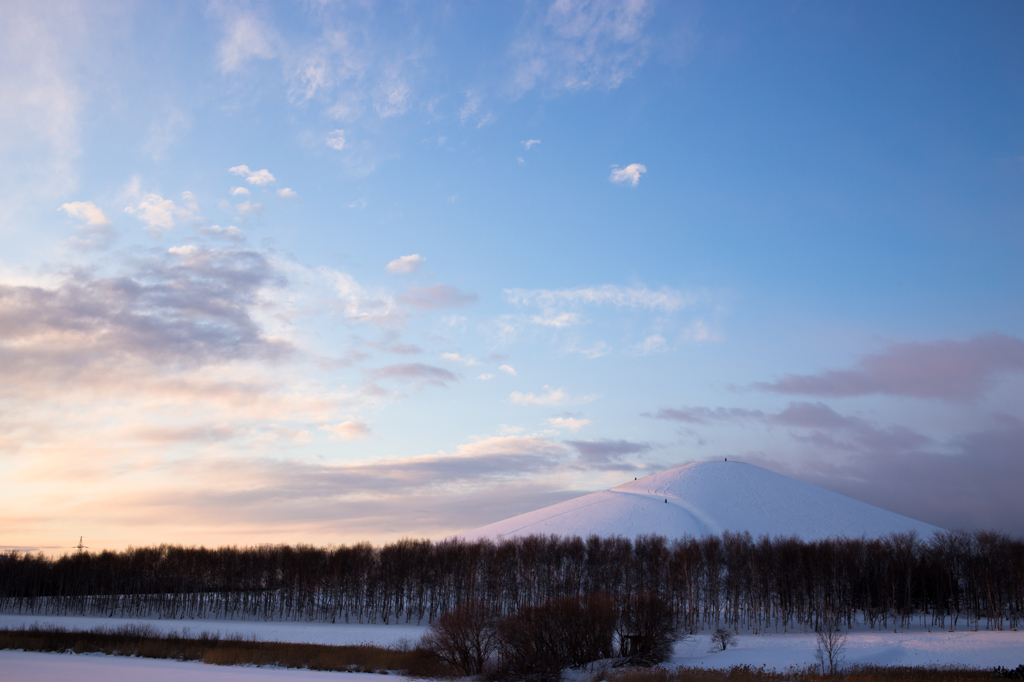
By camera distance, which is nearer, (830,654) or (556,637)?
(830,654)

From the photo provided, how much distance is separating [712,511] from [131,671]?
12530 centimetres

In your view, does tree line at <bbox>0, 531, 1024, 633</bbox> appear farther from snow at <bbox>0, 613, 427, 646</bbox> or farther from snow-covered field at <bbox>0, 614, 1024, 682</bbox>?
snow-covered field at <bbox>0, 614, 1024, 682</bbox>

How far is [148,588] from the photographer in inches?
4370

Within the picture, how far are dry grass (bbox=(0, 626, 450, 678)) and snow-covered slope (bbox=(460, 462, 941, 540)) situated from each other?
78301mm

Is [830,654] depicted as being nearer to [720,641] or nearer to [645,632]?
[645,632]

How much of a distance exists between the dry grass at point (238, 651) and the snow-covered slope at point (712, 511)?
7830 cm

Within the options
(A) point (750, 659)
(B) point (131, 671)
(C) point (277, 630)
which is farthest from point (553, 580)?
(B) point (131, 671)

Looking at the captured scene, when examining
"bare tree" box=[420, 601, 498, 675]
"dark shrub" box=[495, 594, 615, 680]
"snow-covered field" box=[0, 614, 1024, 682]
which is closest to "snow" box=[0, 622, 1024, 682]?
"snow-covered field" box=[0, 614, 1024, 682]

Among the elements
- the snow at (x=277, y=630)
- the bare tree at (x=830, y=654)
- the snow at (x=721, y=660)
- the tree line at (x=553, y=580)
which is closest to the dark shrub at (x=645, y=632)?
the snow at (x=721, y=660)

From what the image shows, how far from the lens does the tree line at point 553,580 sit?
83375 millimetres

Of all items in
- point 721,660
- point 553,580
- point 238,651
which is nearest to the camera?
point 721,660

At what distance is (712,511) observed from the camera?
146m

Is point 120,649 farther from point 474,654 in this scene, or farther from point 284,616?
point 284,616

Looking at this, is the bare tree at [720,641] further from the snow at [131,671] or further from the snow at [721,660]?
the snow at [131,671]
